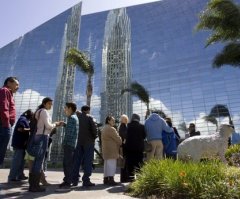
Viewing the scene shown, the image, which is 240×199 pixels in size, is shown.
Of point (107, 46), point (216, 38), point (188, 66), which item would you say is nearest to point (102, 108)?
point (107, 46)

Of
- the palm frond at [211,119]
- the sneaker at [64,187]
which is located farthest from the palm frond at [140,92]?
the sneaker at [64,187]

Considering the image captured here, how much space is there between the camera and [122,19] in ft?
151

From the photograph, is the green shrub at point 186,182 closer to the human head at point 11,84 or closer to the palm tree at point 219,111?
the human head at point 11,84

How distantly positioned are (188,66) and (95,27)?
17526 mm

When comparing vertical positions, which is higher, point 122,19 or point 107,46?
point 122,19

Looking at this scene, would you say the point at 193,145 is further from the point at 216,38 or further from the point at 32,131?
the point at 216,38

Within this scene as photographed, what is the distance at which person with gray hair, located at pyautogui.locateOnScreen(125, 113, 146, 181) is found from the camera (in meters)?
7.01

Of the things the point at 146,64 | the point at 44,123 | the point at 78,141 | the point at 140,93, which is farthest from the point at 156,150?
the point at 146,64

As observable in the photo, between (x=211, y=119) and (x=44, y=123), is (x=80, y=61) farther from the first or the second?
(x=211, y=119)

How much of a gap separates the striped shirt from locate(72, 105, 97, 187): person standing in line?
40 centimetres

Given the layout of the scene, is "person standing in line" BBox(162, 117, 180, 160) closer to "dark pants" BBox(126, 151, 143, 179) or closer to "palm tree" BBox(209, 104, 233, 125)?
"dark pants" BBox(126, 151, 143, 179)

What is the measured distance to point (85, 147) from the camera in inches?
253

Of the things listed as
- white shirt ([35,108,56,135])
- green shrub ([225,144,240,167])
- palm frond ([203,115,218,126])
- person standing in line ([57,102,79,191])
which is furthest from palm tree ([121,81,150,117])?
white shirt ([35,108,56,135])

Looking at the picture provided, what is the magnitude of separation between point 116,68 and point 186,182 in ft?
119
